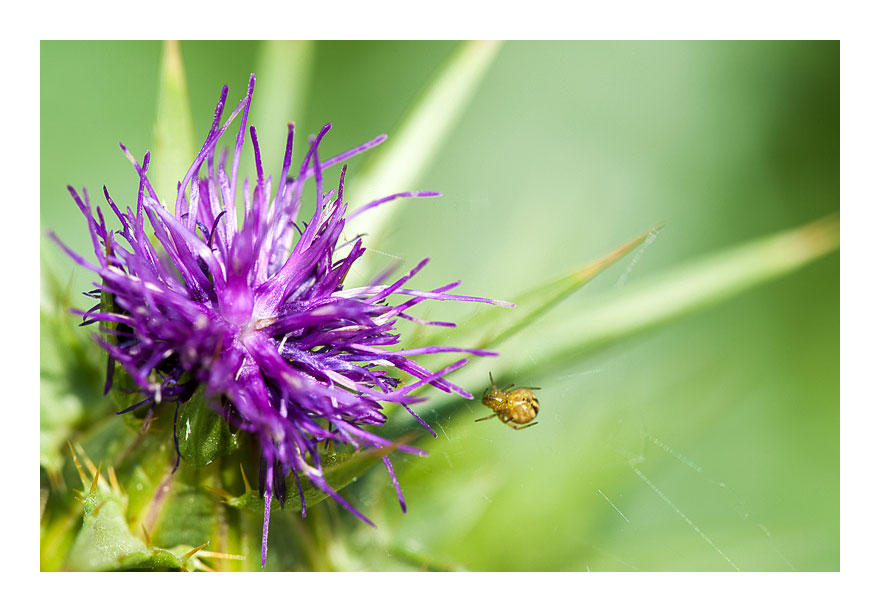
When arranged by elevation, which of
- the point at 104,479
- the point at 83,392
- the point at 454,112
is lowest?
the point at 104,479

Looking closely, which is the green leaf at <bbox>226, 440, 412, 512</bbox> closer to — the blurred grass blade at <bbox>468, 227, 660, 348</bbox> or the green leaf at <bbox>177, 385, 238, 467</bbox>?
the green leaf at <bbox>177, 385, 238, 467</bbox>

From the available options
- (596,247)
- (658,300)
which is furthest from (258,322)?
(596,247)

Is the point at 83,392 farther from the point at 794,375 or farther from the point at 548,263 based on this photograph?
the point at 794,375

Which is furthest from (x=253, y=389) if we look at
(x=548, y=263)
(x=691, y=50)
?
(x=691, y=50)

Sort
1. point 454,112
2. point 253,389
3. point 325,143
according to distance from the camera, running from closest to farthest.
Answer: point 253,389, point 454,112, point 325,143

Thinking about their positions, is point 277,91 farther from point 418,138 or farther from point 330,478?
point 330,478

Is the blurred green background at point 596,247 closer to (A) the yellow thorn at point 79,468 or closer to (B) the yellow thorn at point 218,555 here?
(B) the yellow thorn at point 218,555

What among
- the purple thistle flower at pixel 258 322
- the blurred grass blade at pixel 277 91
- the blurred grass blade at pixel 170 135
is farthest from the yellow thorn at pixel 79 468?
the blurred grass blade at pixel 277 91
